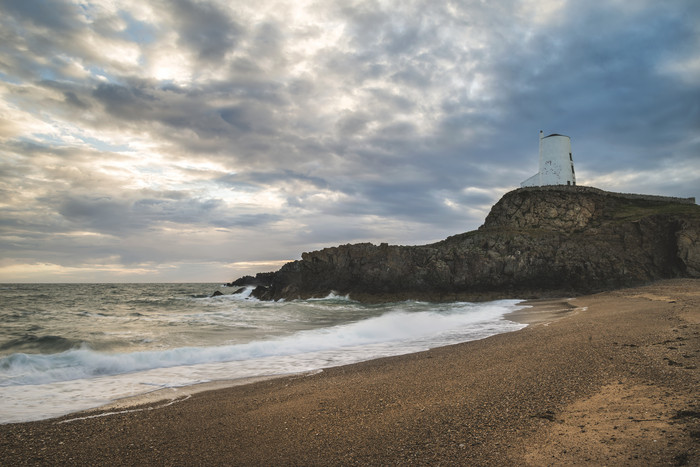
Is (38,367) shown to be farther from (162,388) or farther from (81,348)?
(162,388)

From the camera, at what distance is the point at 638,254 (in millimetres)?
28453

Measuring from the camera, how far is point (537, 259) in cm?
2886

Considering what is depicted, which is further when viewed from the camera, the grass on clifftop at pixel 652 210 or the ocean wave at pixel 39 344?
the grass on clifftop at pixel 652 210


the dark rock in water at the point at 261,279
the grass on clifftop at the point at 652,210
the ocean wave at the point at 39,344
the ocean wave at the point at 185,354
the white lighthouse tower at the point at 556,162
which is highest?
the white lighthouse tower at the point at 556,162

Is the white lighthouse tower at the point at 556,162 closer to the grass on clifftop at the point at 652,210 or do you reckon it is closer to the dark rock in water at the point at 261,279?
the grass on clifftop at the point at 652,210

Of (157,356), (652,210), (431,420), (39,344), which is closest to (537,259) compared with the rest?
(652,210)

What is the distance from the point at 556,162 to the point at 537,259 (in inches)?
724

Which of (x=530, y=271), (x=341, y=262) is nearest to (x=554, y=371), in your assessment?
(x=530, y=271)

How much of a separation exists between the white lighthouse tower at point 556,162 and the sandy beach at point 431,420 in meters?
39.7

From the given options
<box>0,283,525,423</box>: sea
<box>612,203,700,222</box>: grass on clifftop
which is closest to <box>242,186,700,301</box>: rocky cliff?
<box>612,203,700,222</box>: grass on clifftop

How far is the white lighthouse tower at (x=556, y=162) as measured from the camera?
41438mm

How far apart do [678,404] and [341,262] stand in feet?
97.5

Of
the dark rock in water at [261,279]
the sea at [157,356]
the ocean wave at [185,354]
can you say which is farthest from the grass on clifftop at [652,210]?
the dark rock in water at [261,279]

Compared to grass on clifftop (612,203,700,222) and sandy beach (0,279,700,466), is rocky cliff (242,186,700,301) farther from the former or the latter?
sandy beach (0,279,700,466)
